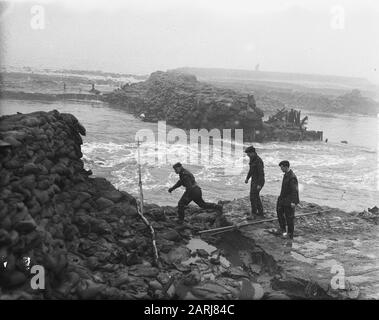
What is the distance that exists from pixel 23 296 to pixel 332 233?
684cm

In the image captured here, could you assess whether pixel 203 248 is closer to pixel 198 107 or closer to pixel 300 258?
pixel 300 258

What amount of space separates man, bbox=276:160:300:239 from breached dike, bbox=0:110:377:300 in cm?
56

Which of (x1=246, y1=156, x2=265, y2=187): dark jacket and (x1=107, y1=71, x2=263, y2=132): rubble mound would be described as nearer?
(x1=246, y1=156, x2=265, y2=187): dark jacket

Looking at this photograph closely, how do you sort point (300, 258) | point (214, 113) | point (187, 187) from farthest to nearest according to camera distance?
point (214, 113)
point (187, 187)
point (300, 258)

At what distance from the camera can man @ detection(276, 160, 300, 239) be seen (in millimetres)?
8188

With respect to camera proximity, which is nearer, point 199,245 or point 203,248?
point 203,248

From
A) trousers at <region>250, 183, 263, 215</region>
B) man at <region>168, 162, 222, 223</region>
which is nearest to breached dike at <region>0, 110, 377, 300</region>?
man at <region>168, 162, 222, 223</region>

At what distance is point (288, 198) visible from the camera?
8.27m

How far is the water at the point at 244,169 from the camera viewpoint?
45.9 feet

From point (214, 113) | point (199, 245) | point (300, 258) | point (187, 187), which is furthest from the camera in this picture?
point (214, 113)

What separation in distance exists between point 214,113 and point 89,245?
77.0 ft

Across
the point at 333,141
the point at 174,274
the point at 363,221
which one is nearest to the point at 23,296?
the point at 174,274

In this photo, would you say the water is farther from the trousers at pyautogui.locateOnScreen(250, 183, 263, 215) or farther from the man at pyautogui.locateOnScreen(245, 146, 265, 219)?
the man at pyautogui.locateOnScreen(245, 146, 265, 219)

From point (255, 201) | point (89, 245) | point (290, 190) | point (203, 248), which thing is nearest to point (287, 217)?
point (290, 190)
